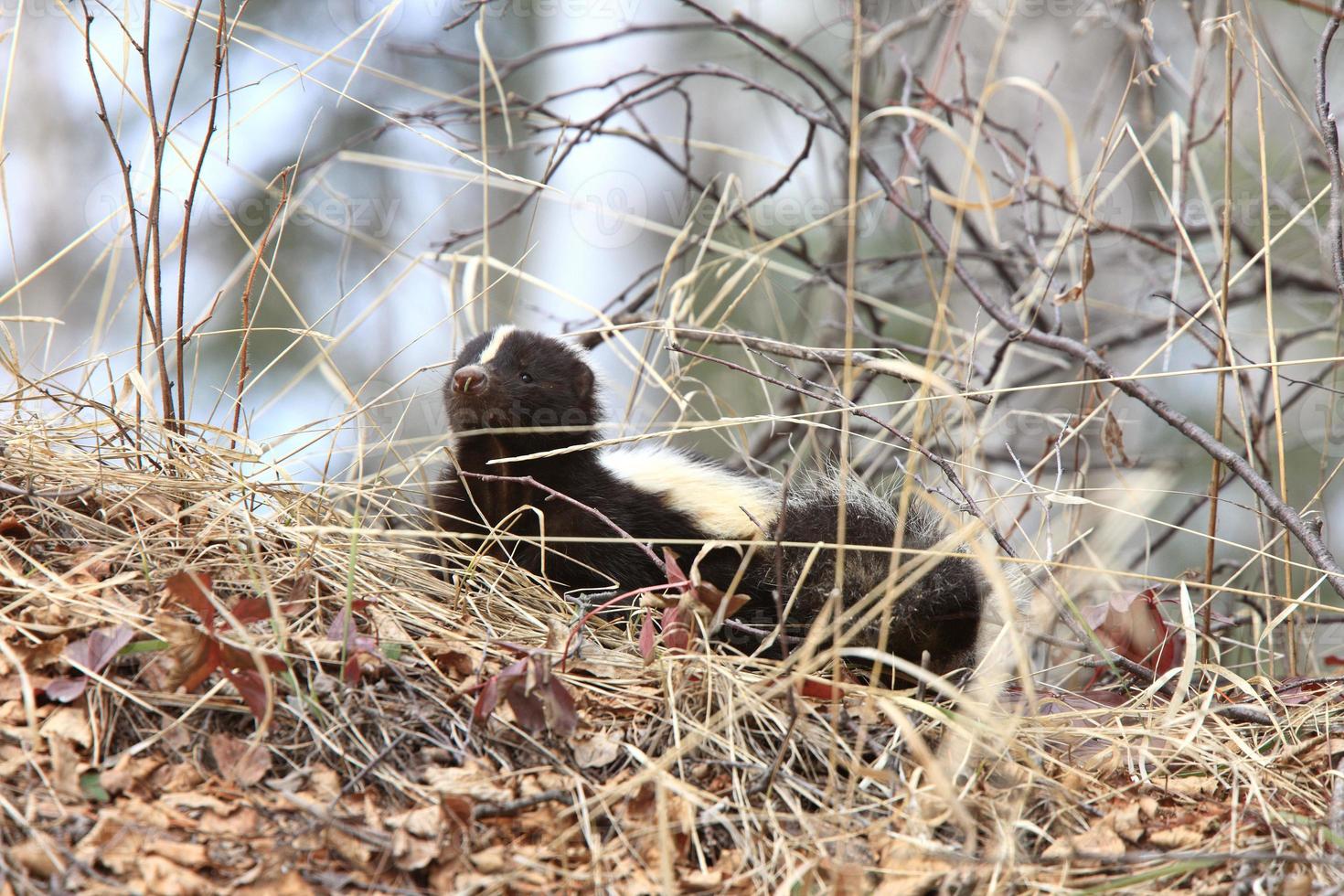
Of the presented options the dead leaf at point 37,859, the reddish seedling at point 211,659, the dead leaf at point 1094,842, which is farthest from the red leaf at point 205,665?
the dead leaf at point 1094,842

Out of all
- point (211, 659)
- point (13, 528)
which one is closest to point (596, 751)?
point (211, 659)

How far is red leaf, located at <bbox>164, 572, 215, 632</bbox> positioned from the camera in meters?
2.38

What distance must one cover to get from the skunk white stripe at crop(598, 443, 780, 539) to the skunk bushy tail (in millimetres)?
238

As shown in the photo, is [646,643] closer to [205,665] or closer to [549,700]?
[549,700]

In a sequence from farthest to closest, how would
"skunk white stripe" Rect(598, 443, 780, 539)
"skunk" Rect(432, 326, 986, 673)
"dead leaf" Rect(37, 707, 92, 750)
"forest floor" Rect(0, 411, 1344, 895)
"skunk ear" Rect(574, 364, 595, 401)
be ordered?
"skunk ear" Rect(574, 364, 595, 401)
"skunk white stripe" Rect(598, 443, 780, 539)
"skunk" Rect(432, 326, 986, 673)
"dead leaf" Rect(37, 707, 92, 750)
"forest floor" Rect(0, 411, 1344, 895)

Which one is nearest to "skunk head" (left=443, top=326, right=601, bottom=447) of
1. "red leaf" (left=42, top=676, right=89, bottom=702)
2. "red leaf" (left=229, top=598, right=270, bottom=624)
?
"red leaf" (left=229, top=598, right=270, bottom=624)

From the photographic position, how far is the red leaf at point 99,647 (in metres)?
2.38

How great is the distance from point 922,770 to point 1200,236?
13.0 ft

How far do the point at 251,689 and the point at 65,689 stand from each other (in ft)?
1.30

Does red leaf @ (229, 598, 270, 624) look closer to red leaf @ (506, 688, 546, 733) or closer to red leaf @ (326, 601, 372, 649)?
red leaf @ (326, 601, 372, 649)

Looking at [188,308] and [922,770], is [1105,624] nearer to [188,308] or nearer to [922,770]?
[922,770]

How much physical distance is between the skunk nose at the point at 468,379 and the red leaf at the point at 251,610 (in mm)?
1737

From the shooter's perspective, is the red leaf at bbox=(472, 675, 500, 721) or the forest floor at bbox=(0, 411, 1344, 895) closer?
the forest floor at bbox=(0, 411, 1344, 895)

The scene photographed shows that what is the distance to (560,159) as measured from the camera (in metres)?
4.29
